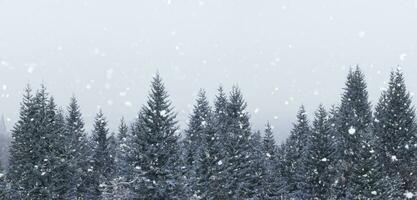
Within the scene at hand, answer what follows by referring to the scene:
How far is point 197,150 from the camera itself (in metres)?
39.4

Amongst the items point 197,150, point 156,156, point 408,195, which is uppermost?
point 197,150

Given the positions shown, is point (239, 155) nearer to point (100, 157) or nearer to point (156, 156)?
point (156, 156)

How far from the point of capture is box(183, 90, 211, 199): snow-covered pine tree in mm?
34812

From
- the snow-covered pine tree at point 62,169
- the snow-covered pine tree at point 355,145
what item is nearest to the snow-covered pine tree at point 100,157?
the snow-covered pine tree at point 62,169

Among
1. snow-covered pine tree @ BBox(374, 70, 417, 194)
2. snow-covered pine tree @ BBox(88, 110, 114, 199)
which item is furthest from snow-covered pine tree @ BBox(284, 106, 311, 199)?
snow-covered pine tree @ BBox(88, 110, 114, 199)

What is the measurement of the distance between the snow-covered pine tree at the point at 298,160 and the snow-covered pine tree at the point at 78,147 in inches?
675

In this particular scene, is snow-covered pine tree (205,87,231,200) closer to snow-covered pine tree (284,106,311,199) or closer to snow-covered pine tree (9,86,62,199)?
snow-covered pine tree (284,106,311,199)

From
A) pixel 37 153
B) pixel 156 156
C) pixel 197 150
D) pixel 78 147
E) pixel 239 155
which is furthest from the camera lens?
pixel 78 147

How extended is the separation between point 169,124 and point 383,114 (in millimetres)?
17679

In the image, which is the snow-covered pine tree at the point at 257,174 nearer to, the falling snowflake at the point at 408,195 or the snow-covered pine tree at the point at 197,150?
the snow-covered pine tree at the point at 197,150

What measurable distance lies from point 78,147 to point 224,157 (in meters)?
14.8

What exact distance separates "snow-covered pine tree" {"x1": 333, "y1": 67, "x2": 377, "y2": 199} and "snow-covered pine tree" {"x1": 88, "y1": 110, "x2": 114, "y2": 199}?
20291 mm

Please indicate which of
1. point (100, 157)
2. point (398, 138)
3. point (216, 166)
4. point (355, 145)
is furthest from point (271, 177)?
point (100, 157)

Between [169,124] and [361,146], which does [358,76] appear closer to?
[361,146]
